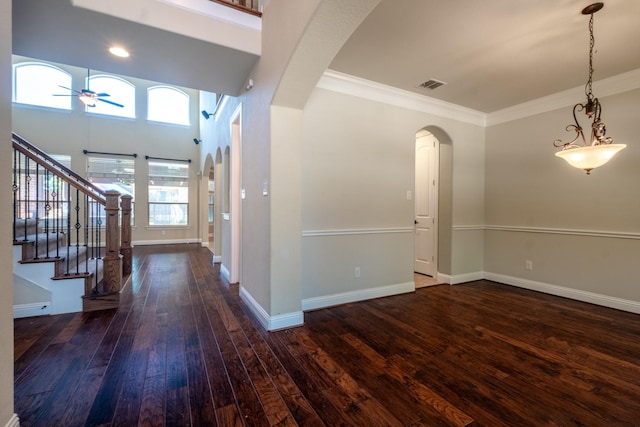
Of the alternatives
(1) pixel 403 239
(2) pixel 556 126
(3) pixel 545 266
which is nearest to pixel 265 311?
(1) pixel 403 239

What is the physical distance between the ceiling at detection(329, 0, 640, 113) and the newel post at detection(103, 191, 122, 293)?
9.98 feet

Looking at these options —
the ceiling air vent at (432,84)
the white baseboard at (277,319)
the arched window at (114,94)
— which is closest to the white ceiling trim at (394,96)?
the ceiling air vent at (432,84)

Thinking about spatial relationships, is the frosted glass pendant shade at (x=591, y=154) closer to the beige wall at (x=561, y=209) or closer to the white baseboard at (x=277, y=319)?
the beige wall at (x=561, y=209)

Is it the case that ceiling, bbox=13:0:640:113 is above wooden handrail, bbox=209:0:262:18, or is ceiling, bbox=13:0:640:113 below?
below

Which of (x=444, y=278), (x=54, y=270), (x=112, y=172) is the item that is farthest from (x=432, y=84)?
(x=112, y=172)

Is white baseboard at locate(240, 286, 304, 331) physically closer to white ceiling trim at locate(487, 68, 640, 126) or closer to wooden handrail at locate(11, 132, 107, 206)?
wooden handrail at locate(11, 132, 107, 206)

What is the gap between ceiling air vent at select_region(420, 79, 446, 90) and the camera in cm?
335

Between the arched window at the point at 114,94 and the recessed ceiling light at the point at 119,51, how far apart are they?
6.05 meters

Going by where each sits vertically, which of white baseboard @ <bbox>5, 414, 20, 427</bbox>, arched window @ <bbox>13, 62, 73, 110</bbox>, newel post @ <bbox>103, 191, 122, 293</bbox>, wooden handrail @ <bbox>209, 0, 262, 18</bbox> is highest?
arched window @ <bbox>13, 62, 73, 110</bbox>

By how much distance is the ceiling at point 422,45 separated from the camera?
2.15 meters

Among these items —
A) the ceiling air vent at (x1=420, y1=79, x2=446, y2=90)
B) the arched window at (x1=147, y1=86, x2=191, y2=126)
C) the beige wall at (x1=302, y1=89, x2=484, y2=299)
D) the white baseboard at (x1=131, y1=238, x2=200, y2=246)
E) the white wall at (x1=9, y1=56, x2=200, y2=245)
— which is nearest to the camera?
the beige wall at (x1=302, y1=89, x2=484, y2=299)

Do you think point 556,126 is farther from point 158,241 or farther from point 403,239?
point 158,241

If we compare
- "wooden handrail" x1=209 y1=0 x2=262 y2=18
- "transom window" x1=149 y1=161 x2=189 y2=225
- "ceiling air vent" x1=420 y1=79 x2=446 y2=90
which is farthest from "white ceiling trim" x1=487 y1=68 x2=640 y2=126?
"transom window" x1=149 y1=161 x2=189 y2=225

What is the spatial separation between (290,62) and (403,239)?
262cm
